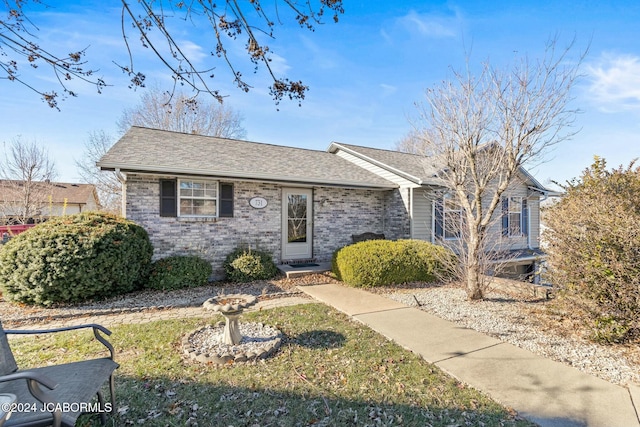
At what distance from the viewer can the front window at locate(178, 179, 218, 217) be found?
27.9 feet

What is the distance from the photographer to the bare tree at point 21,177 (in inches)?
612

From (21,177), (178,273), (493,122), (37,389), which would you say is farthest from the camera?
(21,177)

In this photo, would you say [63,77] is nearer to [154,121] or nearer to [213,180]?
[213,180]

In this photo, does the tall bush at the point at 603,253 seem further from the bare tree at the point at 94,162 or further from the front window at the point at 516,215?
the bare tree at the point at 94,162

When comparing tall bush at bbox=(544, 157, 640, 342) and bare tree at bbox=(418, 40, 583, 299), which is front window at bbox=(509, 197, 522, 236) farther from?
tall bush at bbox=(544, 157, 640, 342)

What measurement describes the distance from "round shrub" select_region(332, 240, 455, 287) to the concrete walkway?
7.66 ft

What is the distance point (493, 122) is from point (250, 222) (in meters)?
6.85

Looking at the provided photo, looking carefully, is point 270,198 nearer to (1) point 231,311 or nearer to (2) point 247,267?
(2) point 247,267

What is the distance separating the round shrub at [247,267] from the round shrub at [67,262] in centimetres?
239

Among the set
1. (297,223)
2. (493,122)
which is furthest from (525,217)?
(297,223)

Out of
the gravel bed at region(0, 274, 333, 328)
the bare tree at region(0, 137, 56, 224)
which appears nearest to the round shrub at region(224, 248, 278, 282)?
the gravel bed at region(0, 274, 333, 328)

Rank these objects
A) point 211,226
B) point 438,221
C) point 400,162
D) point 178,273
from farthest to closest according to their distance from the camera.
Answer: point 400,162
point 438,221
point 211,226
point 178,273

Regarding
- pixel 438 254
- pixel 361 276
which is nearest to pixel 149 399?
pixel 361 276

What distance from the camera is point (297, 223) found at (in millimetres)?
10289
